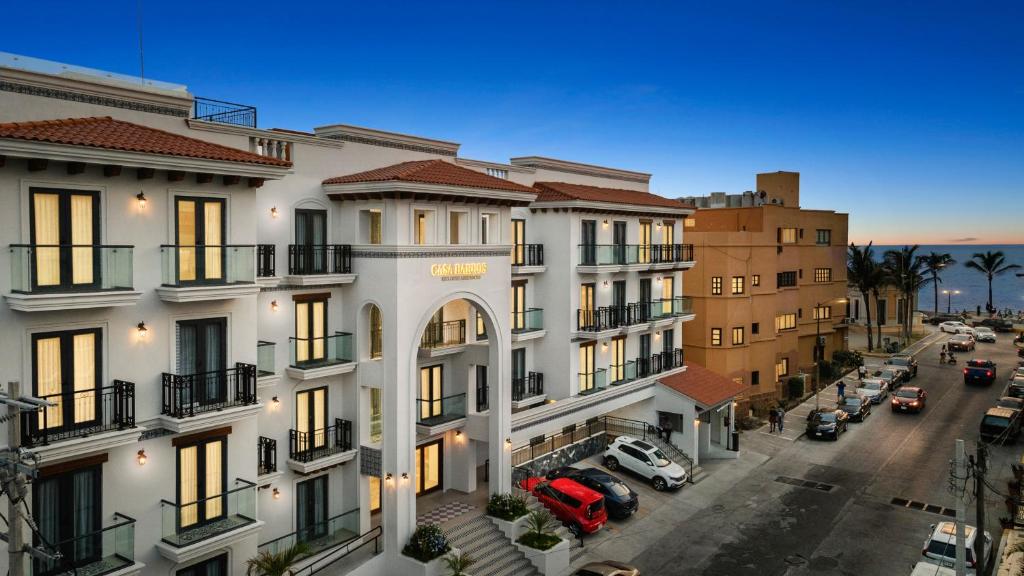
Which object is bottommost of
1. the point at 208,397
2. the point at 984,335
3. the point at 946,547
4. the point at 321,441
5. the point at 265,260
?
the point at 946,547

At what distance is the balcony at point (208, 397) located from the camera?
17.8 m

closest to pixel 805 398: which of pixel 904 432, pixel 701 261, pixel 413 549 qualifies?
pixel 904 432

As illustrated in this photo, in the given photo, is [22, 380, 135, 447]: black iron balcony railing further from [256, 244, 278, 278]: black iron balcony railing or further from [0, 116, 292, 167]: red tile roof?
[256, 244, 278, 278]: black iron balcony railing

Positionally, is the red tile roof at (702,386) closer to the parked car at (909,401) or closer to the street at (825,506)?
the street at (825,506)

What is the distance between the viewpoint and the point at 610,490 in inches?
1129

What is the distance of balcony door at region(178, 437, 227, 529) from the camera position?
18312 mm

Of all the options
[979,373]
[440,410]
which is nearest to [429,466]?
[440,410]

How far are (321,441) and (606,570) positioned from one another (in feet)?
Result: 32.3

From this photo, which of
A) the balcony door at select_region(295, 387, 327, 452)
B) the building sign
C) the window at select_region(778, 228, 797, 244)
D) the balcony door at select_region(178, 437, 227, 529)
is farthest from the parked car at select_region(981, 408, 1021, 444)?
the balcony door at select_region(178, 437, 227, 529)

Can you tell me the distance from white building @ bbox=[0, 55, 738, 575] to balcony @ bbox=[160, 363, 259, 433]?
6cm

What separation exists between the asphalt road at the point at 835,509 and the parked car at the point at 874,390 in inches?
137

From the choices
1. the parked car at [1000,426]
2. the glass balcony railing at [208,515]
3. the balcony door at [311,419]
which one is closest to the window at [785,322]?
the parked car at [1000,426]

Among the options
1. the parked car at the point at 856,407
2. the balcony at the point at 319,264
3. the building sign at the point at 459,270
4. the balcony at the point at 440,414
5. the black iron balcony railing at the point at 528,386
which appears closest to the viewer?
the balcony at the point at 319,264

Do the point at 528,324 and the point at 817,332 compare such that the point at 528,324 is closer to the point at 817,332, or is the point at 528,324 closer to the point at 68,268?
the point at 68,268
